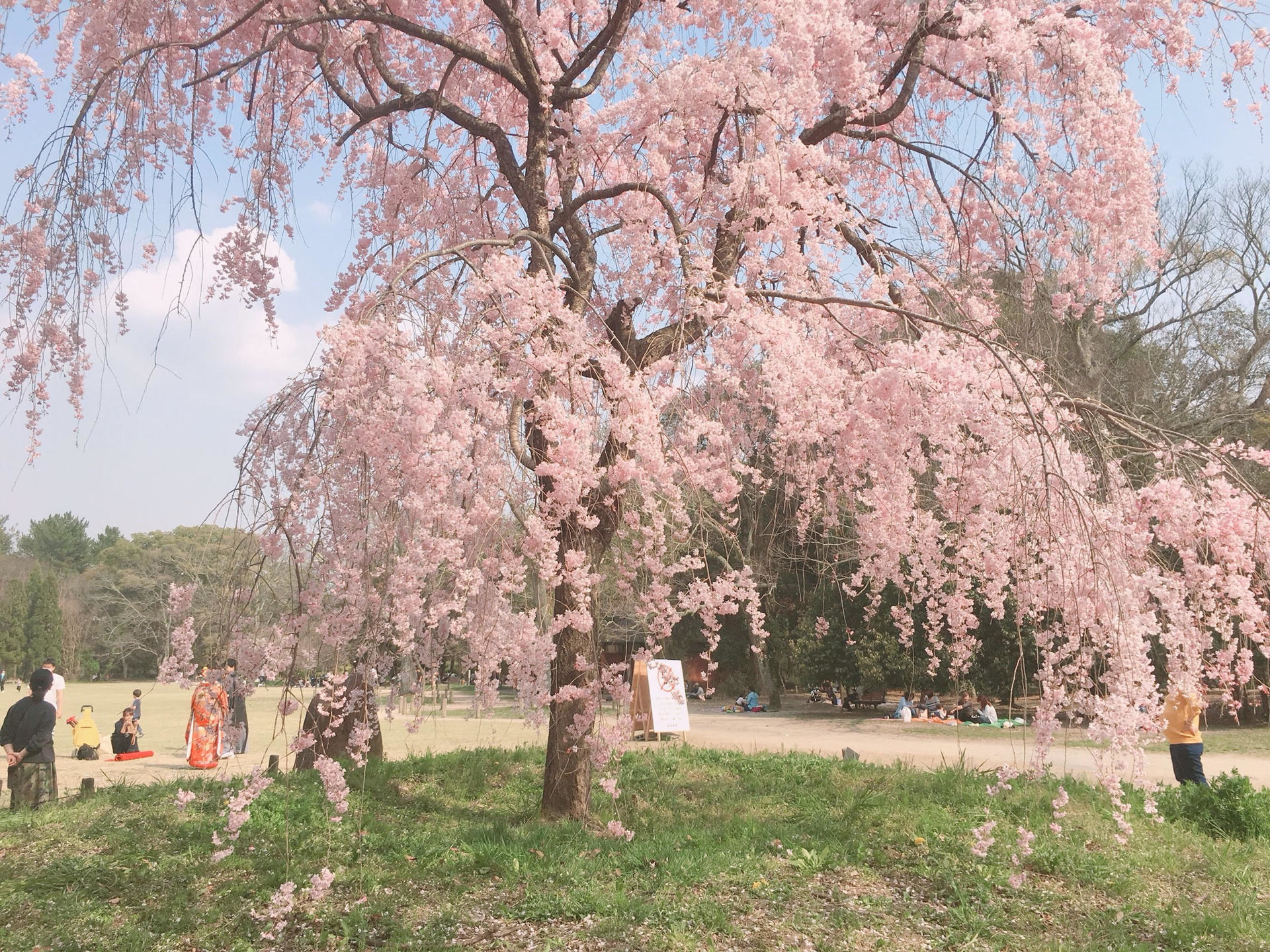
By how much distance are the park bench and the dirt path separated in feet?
2.37

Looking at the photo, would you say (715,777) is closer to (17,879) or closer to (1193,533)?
(1193,533)

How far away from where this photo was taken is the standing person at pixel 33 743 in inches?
247

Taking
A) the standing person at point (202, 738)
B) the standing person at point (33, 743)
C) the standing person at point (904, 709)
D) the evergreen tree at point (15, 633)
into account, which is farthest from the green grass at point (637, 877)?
the evergreen tree at point (15, 633)

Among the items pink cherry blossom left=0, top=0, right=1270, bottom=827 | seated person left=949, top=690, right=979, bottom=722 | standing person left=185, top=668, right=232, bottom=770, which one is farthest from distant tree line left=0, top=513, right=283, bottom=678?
pink cherry blossom left=0, top=0, right=1270, bottom=827

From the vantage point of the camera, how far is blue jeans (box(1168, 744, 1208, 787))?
21.7 feet

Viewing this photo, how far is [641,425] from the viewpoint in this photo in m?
3.89

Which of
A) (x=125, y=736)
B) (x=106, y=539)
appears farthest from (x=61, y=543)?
(x=125, y=736)

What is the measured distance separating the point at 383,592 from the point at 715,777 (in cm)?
457

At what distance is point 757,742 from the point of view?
38.1 ft

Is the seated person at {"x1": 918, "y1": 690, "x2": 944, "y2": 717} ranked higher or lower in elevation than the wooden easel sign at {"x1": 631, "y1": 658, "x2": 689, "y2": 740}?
lower

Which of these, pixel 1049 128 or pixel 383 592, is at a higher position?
pixel 1049 128

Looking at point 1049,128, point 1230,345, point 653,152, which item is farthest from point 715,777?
point 1230,345

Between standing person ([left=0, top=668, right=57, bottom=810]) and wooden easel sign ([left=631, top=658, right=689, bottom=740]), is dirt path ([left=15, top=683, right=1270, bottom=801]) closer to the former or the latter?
wooden easel sign ([left=631, top=658, right=689, bottom=740])

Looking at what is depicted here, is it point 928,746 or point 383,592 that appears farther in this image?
point 928,746
